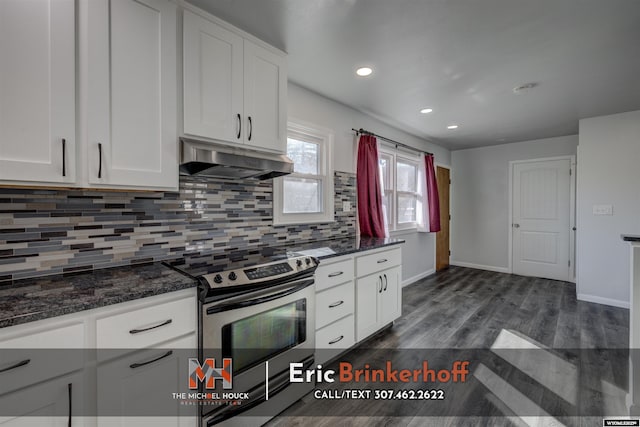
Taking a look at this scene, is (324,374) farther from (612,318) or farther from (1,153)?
(612,318)

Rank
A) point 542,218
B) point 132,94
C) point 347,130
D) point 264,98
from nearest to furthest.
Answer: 1. point 132,94
2. point 264,98
3. point 347,130
4. point 542,218

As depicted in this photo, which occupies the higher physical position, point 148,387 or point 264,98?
point 264,98

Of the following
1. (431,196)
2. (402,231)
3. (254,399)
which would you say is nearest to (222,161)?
(254,399)

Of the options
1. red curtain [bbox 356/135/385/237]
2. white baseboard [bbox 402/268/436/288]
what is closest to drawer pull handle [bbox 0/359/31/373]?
red curtain [bbox 356/135/385/237]

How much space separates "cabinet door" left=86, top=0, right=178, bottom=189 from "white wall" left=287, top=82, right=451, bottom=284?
132 centimetres

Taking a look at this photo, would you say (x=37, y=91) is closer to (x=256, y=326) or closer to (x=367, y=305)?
(x=256, y=326)

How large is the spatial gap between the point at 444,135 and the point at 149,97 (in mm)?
4481

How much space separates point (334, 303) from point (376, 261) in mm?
644

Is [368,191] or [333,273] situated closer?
[333,273]

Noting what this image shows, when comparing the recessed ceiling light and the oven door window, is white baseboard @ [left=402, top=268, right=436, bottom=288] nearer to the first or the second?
the oven door window

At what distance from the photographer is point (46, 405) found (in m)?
1.07

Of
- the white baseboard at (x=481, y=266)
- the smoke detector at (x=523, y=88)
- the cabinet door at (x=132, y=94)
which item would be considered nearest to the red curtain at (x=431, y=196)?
the white baseboard at (x=481, y=266)

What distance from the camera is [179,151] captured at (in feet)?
5.68

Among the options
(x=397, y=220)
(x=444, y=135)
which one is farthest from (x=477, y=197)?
(x=397, y=220)
